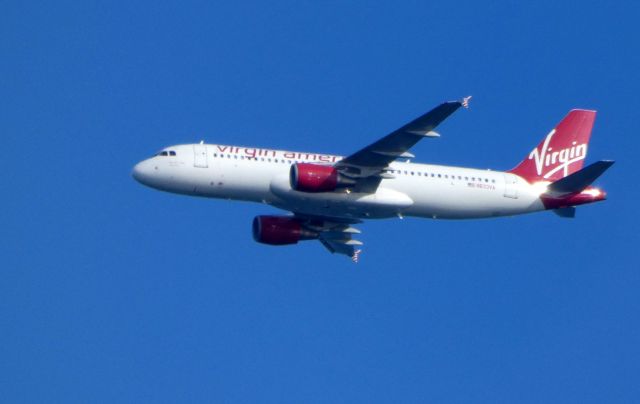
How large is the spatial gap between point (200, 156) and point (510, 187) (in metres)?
19.0

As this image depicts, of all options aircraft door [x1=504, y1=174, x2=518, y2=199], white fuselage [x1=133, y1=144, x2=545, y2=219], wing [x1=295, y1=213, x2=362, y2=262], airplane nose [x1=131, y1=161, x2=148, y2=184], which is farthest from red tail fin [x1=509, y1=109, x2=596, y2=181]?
airplane nose [x1=131, y1=161, x2=148, y2=184]

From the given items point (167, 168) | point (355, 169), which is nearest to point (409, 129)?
point (355, 169)

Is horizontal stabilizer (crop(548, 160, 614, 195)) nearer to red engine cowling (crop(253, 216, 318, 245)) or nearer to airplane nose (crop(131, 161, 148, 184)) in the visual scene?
red engine cowling (crop(253, 216, 318, 245))

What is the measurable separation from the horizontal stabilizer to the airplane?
6 cm

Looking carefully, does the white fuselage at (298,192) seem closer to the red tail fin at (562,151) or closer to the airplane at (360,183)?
the airplane at (360,183)

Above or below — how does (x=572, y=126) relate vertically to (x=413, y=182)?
above

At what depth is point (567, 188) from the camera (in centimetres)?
A: 7112

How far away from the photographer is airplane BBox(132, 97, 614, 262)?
218 feet

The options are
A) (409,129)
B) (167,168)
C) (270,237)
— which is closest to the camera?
(409,129)

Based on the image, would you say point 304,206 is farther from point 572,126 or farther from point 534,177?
point 572,126

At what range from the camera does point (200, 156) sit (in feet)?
224

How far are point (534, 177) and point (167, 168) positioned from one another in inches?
899

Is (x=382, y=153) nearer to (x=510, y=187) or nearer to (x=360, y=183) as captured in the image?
(x=360, y=183)

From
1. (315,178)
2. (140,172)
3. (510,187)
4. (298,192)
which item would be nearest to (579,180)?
(510,187)
